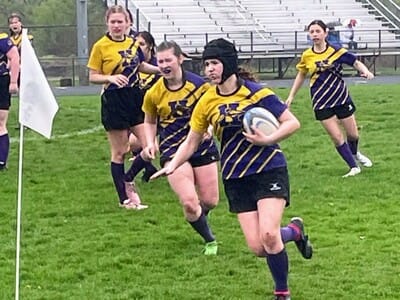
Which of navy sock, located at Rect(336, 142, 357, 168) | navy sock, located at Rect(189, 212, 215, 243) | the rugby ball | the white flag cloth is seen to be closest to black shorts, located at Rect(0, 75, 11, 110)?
navy sock, located at Rect(336, 142, 357, 168)

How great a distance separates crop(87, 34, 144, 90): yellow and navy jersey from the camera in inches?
387

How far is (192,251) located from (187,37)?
28924 millimetres

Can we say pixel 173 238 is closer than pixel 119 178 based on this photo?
Yes

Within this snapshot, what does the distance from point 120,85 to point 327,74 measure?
3.23 metres

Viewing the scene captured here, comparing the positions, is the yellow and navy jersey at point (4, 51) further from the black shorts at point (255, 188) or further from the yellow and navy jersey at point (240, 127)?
the black shorts at point (255, 188)

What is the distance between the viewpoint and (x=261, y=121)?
6387mm

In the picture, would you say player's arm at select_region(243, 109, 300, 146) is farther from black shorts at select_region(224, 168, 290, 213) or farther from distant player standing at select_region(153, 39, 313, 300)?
black shorts at select_region(224, 168, 290, 213)

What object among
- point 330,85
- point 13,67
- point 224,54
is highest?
point 224,54

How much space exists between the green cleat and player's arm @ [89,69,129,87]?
215cm

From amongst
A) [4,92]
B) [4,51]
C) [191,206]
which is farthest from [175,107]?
[4,92]

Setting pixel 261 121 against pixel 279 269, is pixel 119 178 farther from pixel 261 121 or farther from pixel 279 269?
pixel 261 121

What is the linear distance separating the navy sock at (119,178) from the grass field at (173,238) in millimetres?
164

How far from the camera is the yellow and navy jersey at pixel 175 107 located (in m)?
8.20

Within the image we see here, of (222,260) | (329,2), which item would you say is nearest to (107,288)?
(222,260)
